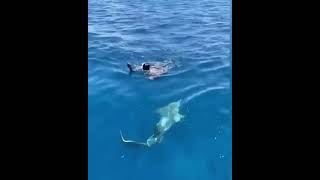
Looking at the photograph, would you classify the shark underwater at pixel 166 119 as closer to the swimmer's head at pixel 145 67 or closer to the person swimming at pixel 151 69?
the person swimming at pixel 151 69

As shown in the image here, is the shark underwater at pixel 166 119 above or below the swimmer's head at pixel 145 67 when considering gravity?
below

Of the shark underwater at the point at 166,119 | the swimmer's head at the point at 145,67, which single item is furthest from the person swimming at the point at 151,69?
the shark underwater at the point at 166,119

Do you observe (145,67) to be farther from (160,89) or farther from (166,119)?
(166,119)

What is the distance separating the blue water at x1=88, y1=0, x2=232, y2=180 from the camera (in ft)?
9.37

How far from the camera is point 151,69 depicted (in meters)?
3.93

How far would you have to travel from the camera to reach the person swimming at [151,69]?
3.69 m

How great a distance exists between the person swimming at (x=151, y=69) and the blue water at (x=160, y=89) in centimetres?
7

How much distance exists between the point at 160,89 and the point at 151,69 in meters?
0.45

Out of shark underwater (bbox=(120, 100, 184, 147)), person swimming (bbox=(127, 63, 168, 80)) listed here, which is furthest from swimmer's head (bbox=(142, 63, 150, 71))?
shark underwater (bbox=(120, 100, 184, 147))

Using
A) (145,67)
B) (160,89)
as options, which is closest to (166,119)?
(160,89)
